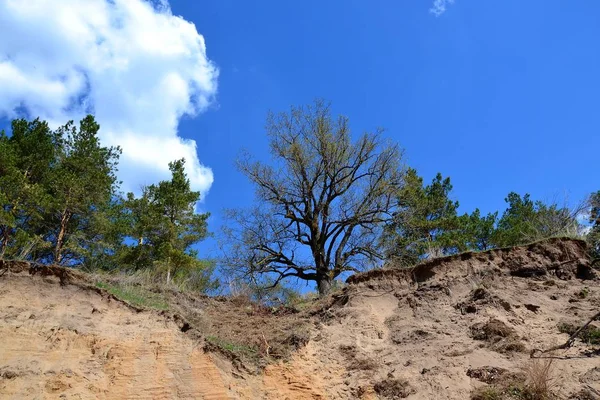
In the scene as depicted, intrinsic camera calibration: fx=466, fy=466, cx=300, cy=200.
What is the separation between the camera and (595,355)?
7762 millimetres

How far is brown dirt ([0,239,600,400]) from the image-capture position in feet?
25.3

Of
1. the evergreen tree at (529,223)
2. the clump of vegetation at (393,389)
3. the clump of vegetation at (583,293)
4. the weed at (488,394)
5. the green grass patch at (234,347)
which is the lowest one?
the weed at (488,394)

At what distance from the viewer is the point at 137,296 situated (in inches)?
406

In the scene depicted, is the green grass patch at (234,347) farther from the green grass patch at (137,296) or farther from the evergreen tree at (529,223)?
the evergreen tree at (529,223)

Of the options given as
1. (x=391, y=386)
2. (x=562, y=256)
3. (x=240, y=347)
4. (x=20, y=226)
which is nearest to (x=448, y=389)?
(x=391, y=386)

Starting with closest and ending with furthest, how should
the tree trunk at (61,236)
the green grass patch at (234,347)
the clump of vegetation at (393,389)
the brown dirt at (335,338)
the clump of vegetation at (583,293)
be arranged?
the brown dirt at (335,338) < the clump of vegetation at (393,389) < the green grass patch at (234,347) < the clump of vegetation at (583,293) < the tree trunk at (61,236)

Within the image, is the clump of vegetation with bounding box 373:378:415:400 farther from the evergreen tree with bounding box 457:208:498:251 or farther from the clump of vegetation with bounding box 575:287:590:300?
the evergreen tree with bounding box 457:208:498:251

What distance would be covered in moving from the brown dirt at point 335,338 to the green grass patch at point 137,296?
9.3 inches

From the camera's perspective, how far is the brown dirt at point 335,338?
7.73 m

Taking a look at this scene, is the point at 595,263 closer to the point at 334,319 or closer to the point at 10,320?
the point at 334,319

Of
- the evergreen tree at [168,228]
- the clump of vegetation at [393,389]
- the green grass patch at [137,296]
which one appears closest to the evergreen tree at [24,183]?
the evergreen tree at [168,228]

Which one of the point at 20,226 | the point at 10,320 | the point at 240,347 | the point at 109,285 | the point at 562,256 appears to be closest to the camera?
the point at 10,320

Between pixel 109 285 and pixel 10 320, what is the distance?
2.23 m

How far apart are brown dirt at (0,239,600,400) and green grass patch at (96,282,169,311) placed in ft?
0.77
